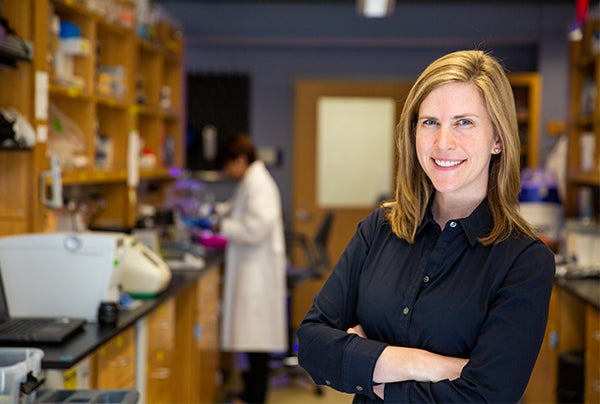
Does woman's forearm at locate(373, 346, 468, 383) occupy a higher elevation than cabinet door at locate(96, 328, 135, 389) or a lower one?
higher

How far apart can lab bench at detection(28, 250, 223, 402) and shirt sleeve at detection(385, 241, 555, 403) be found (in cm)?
120

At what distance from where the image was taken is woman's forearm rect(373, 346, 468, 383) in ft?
5.39

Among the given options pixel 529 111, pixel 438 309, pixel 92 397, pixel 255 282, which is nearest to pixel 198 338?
pixel 255 282

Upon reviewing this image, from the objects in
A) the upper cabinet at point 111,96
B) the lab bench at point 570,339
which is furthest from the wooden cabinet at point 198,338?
the lab bench at point 570,339

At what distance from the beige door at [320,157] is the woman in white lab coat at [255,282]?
2066mm

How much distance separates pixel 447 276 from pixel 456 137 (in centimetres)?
30

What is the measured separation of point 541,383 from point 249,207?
6.86 ft

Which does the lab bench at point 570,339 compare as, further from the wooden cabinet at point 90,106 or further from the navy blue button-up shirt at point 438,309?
the wooden cabinet at point 90,106

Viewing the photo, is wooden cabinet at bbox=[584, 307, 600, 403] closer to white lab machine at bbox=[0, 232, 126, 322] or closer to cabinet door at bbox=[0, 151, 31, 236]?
white lab machine at bbox=[0, 232, 126, 322]

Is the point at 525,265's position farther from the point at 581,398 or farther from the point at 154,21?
the point at 154,21

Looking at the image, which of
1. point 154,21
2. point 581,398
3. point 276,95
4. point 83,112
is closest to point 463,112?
point 83,112

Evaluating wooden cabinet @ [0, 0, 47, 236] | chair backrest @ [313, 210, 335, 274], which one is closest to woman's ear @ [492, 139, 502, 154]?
wooden cabinet @ [0, 0, 47, 236]

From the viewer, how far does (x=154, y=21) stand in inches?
211

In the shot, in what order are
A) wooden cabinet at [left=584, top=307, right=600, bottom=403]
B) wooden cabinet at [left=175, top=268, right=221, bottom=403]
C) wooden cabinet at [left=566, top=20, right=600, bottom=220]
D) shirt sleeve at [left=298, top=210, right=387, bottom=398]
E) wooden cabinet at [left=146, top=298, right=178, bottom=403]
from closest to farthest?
shirt sleeve at [left=298, top=210, right=387, bottom=398], wooden cabinet at [left=146, top=298, right=178, bottom=403], wooden cabinet at [left=584, top=307, right=600, bottom=403], wooden cabinet at [left=175, top=268, right=221, bottom=403], wooden cabinet at [left=566, top=20, right=600, bottom=220]
